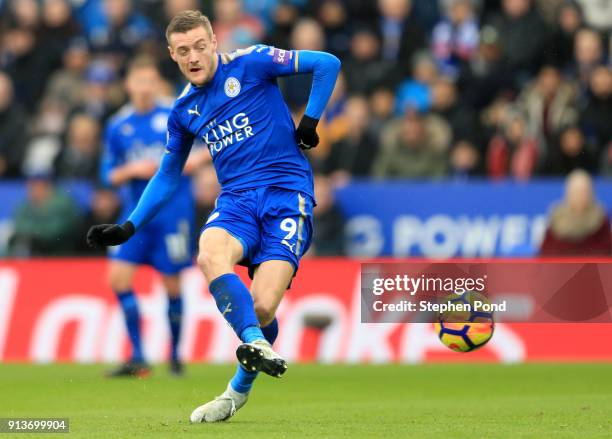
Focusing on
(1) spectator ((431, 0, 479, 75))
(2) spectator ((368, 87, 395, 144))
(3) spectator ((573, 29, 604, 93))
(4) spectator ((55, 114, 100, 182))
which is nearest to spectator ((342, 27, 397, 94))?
(2) spectator ((368, 87, 395, 144))

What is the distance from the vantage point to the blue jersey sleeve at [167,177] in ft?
27.8

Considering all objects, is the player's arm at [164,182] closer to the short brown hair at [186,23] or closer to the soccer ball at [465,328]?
the short brown hair at [186,23]

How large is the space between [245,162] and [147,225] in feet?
14.8

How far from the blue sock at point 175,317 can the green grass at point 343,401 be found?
1.30 feet

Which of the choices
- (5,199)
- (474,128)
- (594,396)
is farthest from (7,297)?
(594,396)

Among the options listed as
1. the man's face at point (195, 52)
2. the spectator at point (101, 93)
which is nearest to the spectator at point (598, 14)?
the spectator at point (101, 93)

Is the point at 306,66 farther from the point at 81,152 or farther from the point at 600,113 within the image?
the point at 81,152

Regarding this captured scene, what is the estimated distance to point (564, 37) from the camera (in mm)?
16734

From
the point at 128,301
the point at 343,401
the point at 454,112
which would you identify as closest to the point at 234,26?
the point at 454,112

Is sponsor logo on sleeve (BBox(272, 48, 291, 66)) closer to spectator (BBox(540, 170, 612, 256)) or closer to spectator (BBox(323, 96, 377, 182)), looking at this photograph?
spectator (BBox(540, 170, 612, 256))

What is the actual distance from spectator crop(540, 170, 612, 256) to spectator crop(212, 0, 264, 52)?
5.22 metres

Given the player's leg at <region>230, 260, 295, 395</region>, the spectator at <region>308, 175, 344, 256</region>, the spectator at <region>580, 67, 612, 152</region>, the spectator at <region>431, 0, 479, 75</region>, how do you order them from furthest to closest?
1. the spectator at <region>431, 0, 479, 75</region>
2. the spectator at <region>308, 175, 344, 256</region>
3. the spectator at <region>580, 67, 612, 152</region>
4. the player's leg at <region>230, 260, 295, 395</region>

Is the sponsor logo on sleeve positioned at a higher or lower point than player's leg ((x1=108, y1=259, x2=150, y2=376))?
higher

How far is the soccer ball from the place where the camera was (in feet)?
28.6
